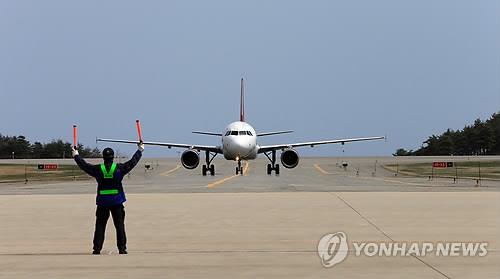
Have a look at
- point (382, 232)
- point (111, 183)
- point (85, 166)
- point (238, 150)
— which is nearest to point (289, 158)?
point (238, 150)

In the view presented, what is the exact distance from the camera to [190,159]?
1850 inches

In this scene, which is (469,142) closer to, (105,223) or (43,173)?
(43,173)

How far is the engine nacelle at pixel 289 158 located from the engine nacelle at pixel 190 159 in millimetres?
5810

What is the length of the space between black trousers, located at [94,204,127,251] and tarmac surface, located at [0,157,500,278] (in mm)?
209

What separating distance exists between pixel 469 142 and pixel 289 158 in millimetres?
76575

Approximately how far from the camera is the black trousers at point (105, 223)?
33.2 feet

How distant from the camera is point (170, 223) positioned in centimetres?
1364

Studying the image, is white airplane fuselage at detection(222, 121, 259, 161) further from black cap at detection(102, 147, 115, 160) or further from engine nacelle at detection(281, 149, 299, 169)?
black cap at detection(102, 147, 115, 160)

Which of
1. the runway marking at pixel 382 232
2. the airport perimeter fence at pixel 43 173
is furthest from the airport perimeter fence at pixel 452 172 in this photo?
the airport perimeter fence at pixel 43 173

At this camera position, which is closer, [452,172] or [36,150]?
[452,172]

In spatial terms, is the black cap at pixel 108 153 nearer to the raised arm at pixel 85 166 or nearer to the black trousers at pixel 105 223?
the raised arm at pixel 85 166

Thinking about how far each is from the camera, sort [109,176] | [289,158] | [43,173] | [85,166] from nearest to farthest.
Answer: [109,176] → [85,166] → [289,158] → [43,173]

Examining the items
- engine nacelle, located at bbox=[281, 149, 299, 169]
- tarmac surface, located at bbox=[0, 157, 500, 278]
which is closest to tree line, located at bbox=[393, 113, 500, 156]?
engine nacelle, located at bbox=[281, 149, 299, 169]

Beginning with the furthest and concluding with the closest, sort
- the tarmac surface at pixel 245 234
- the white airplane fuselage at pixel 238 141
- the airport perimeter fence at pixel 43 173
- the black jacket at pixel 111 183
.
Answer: the white airplane fuselage at pixel 238 141 → the airport perimeter fence at pixel 43 173 → the black jacket at pixel 111 183 → the tarmac surface at pixel 245 234
